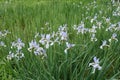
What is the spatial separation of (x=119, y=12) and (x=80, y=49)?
122 cm

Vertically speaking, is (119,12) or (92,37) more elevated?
(119,12)

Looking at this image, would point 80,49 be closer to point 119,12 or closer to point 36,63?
point 36,63

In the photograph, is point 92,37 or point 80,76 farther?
point 92,37

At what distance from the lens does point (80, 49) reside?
255 cm

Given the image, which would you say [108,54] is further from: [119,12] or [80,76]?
[119,12]

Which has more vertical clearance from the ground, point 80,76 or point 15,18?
point 15,18

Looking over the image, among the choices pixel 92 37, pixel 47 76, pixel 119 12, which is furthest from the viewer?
pixel 119 12

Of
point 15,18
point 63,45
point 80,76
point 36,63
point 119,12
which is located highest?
point 15,18

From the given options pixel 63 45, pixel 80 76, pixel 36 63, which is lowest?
pixel 80 76

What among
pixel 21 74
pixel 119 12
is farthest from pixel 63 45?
pixel 119 12

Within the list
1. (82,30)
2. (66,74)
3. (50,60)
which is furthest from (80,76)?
(82,30)

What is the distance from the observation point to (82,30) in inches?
102

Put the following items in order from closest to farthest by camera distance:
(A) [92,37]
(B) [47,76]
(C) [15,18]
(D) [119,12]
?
(B) [47,76] → (A) [92,37] → (D) [119,12] → (C) [15,18]

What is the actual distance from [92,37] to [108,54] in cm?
25
